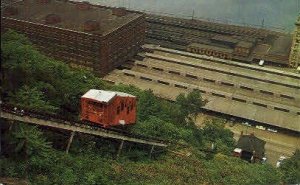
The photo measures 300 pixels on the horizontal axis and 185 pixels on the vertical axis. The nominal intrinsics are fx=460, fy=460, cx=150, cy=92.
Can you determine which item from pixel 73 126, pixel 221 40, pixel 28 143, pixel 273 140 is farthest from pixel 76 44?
pixel 28 143

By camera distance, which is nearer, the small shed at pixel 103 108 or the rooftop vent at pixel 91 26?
the small shed at pixel 103 108

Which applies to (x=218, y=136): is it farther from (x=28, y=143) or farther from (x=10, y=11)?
(x=10, y=11)

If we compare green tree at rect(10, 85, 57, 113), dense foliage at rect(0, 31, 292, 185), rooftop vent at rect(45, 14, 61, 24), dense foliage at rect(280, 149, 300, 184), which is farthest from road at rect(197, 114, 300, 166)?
green tree at rect(10, 85, 57, 113)

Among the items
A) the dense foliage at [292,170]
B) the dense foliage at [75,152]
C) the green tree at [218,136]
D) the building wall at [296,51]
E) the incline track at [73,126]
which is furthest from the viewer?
the building wall at [296,51]

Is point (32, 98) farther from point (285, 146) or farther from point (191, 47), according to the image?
point (191, 47)

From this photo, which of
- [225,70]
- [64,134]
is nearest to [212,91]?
[225,70]

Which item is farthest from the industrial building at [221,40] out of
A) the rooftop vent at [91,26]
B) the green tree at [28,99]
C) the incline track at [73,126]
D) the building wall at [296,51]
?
the green tree at [28,99]

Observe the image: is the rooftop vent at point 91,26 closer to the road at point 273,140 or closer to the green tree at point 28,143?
the road at point 273,140
